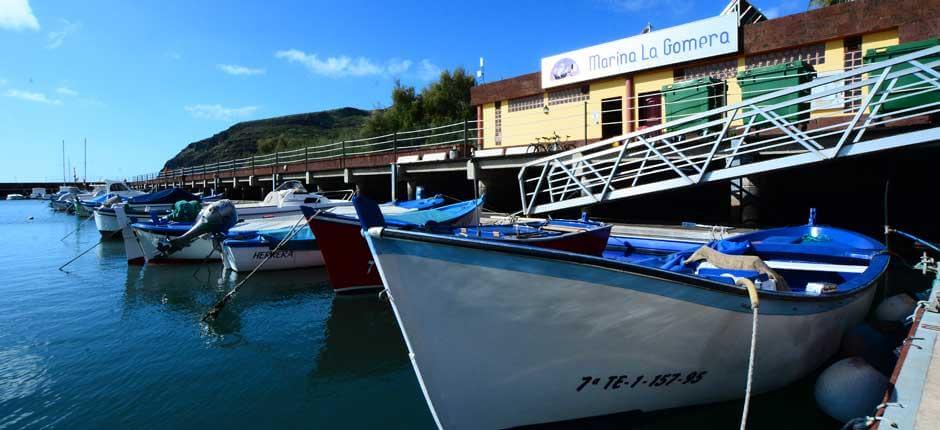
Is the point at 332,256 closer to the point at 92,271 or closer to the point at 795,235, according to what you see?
the point at 795,235

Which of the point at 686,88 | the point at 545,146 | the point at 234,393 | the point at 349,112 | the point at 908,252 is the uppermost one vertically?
the point at 349,112

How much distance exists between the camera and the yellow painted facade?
38.5 feet

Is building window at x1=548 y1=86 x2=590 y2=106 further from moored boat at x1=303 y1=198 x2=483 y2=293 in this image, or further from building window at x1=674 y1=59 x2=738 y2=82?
moored boat at x1=303 y1=198 x2=483 y2=293

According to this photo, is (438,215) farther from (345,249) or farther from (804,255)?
(804,255)

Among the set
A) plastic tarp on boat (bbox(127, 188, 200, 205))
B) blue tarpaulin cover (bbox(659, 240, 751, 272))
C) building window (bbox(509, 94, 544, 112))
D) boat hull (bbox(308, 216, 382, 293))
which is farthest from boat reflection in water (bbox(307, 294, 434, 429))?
plastic tarp on boat (bbox(127, 188, 200, 205))

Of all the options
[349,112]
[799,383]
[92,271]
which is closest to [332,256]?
[799,383]

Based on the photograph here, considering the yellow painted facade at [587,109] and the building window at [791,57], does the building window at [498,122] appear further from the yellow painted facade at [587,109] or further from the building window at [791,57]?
the building window at [791,57]

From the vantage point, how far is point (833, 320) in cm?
464

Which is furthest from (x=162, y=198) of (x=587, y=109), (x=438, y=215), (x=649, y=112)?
(x=649, y=112)

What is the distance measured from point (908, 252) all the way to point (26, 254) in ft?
78.3

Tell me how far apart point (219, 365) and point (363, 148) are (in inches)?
1065

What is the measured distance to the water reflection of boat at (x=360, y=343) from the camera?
20.3 ft

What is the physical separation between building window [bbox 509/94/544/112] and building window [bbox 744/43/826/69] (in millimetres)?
6450

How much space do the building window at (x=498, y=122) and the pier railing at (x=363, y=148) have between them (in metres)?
0.67
